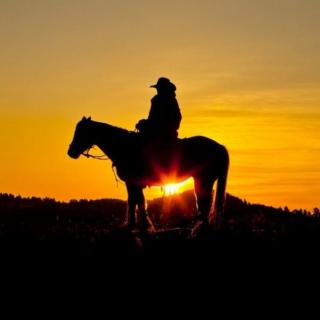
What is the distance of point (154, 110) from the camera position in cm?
2316

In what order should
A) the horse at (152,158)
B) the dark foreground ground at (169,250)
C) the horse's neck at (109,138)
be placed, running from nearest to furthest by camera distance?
the dark foreground ground at (169,250)
the horse at (152,158)
the horse's neck at (109,138)

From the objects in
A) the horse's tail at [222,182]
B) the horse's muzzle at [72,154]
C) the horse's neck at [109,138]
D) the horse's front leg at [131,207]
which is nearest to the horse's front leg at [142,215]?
the horse's front leg at [131,207]

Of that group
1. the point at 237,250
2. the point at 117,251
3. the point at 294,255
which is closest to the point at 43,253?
the point at 117,251

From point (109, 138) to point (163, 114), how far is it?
1887 mm

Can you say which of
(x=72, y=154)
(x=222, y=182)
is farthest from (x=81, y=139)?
(x=222, y=182)

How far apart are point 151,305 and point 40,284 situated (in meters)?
2.64

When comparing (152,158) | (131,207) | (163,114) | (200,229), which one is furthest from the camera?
(152,158)

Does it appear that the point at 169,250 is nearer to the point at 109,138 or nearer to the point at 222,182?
the point at 222,182

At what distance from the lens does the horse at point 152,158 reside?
77.2 feet

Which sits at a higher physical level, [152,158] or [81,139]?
[81,139]

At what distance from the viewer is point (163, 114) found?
23.0 metres

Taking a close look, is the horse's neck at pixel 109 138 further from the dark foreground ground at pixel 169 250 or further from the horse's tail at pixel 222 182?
the horse's tail at pixel 222 182

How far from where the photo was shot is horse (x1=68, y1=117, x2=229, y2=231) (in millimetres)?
23516

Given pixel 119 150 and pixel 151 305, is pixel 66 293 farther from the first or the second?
pixel 119 150
